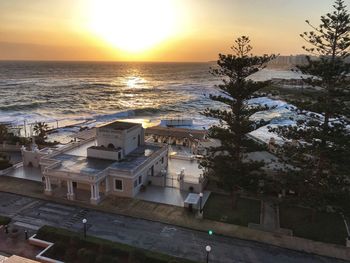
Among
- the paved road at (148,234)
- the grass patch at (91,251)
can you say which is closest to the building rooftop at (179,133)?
the paved road at (148,234)

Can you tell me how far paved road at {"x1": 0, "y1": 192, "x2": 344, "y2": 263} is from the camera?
20578mm

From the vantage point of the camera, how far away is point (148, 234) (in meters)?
22.8

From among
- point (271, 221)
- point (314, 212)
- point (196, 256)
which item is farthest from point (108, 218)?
point (314, 212)

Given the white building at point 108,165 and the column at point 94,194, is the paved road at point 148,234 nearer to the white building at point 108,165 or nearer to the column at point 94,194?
the column at point 94,194

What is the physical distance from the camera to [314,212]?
2436cm

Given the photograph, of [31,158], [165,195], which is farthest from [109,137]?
[31,158]

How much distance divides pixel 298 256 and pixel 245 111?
11.2m

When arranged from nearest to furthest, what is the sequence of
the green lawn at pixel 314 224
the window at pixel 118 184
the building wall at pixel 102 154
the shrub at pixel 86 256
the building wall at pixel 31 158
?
the shrub at pixel 86 256, the green lawn at pixel 314 224, the window at pixel 118 184, the building wall at pixel 102 154, the building wall at pixel 31 158

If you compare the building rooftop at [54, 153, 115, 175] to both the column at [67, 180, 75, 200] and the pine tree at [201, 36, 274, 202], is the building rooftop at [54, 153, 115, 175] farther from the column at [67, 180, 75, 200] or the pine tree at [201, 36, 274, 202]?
the pine tree at [201, 36, 274, 202]

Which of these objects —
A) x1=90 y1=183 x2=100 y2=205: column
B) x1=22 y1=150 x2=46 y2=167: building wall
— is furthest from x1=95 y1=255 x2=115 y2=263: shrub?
x1=22 y1=150 x2=46 y2=167: building wall

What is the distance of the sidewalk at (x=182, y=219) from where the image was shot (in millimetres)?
21672

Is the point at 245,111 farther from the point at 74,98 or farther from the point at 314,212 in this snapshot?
the point at 74,98

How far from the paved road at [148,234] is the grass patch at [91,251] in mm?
1741

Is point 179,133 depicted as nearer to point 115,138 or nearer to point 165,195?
point 115,138
